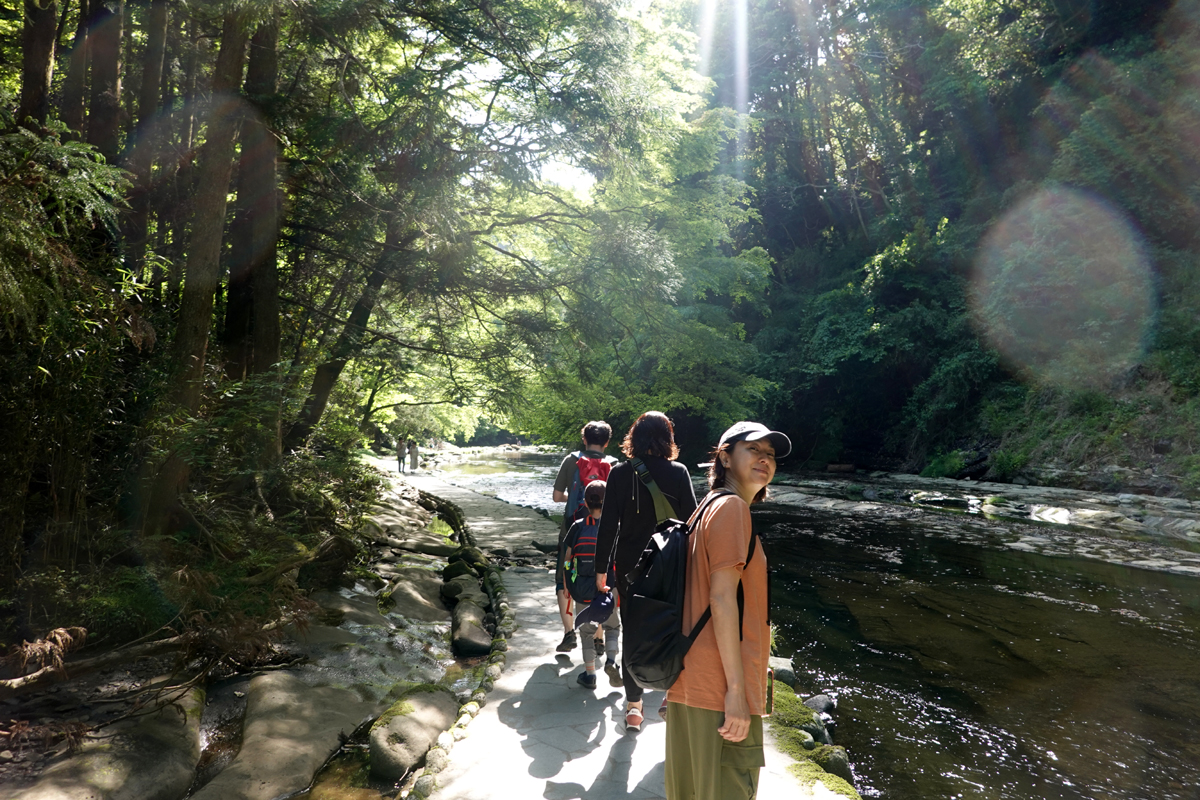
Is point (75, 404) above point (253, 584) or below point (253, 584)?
above

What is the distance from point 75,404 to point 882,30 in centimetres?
3284

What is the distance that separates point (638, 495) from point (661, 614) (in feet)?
4.77

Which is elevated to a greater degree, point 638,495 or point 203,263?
point 203,263

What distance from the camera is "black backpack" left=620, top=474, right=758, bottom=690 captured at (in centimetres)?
212

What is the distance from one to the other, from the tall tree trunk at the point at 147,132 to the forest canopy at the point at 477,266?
4 centimetres

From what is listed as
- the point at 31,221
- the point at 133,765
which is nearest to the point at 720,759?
the point at 133,765

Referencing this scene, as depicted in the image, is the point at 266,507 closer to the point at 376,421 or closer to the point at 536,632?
the point at 536,632

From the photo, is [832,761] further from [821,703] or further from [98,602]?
[98,602]

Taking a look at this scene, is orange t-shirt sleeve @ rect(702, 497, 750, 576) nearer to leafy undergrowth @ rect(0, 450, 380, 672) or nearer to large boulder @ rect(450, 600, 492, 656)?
leafy undergrowth @ rect(0, 450, 380, 672)

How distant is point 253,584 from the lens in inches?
214

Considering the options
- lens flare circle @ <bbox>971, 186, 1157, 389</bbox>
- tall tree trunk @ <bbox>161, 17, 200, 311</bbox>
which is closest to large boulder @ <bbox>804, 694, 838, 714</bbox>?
tall tree trunk @ <bbox>161, 17, 200, 311</bbox>

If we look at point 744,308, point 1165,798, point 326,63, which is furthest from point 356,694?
point 744,308

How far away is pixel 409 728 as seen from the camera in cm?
383

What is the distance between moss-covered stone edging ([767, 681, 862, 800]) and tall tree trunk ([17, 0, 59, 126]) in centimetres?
745
